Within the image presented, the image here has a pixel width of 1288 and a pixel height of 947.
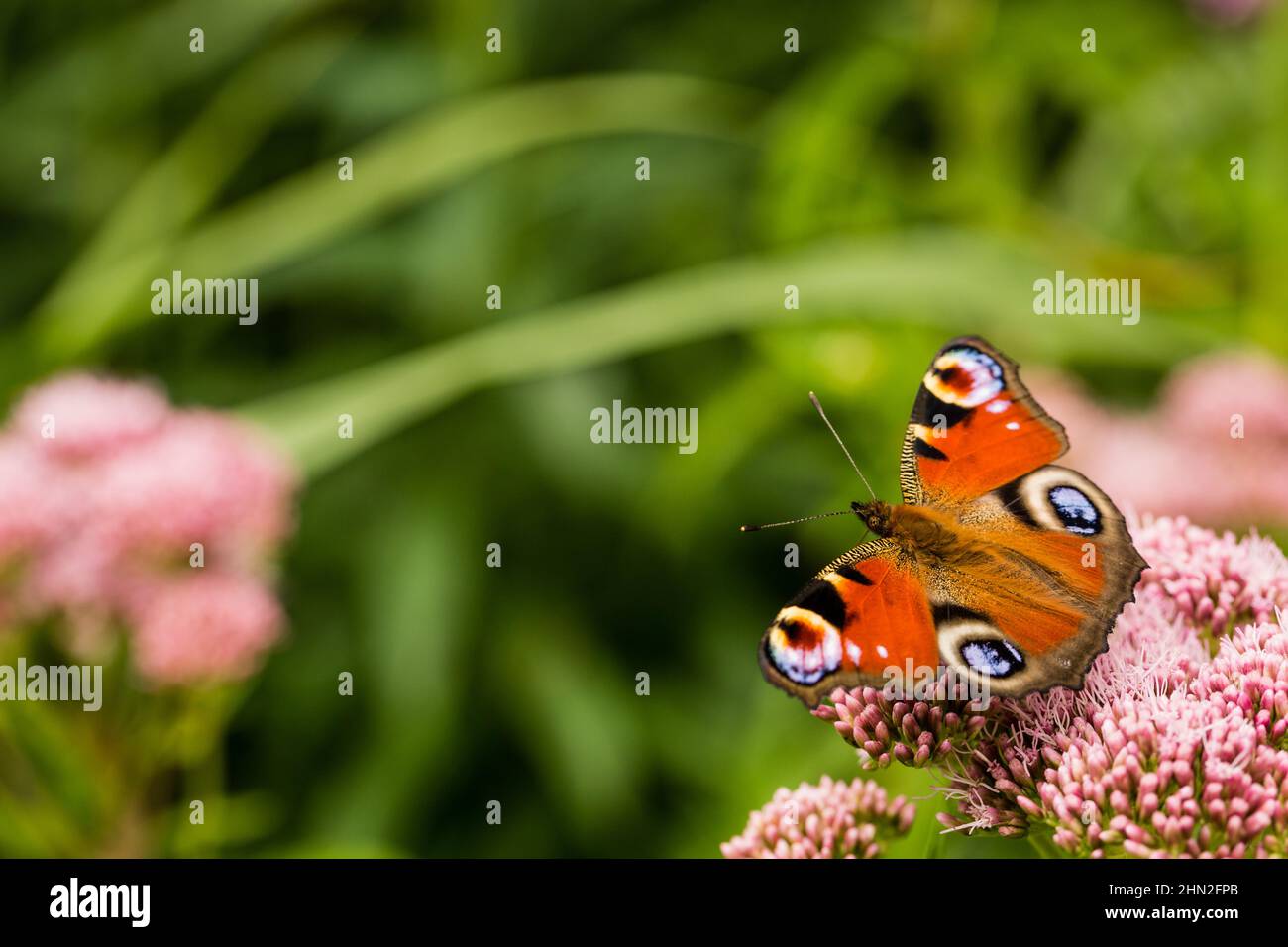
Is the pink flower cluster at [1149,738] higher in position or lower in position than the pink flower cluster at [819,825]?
higher

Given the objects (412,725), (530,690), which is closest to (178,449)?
(412,725)

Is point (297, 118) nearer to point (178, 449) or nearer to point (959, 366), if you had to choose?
point (178, 449)
